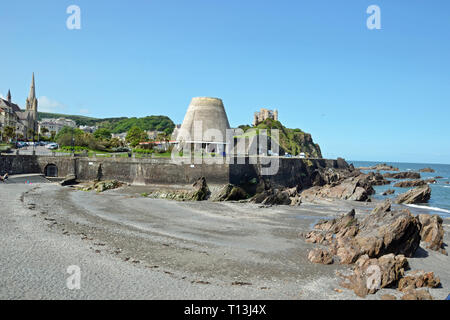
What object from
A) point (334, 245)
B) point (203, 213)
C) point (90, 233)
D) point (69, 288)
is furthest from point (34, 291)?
point (203, 213)

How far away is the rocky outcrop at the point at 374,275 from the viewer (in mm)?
10527

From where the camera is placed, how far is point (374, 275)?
11.1 metres

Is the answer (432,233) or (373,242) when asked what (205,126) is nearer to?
(432,233)

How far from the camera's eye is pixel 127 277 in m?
10.9

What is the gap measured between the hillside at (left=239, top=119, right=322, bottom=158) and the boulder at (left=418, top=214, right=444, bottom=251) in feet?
225

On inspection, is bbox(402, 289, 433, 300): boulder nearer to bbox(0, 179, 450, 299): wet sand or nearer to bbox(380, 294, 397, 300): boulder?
bbox(380, 294, 397, 300): boulder

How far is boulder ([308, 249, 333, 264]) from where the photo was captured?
13289 mm

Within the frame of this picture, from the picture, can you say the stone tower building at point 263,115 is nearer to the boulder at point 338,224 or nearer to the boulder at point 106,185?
the boulder at point 106,185

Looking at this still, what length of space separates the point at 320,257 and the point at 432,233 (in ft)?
25.3

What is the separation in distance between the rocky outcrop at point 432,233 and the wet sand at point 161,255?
1042 mm

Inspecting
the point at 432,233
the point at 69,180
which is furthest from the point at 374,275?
the point at 69,180

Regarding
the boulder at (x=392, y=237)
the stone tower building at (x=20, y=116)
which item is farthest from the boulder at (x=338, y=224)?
the stone tower building at (x=20, y=116)

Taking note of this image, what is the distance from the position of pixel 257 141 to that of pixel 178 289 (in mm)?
54578
